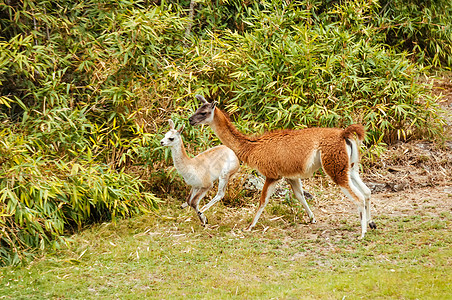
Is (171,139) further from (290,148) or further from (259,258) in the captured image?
(259,258)

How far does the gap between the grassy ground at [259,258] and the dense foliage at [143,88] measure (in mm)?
566

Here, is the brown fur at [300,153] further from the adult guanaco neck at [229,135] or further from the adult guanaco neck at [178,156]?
the adult guanaco neck at [178,156]

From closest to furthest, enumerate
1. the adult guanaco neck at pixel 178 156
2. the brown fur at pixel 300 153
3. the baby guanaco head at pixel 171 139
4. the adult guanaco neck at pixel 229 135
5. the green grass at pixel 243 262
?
the green grass at pixel 243 262 < the brown fur at pixel 300 153 < the baby guanaco head at pixel 171 139 < the adult guanaco neck at pixel 178 156 < the adult guanaco neck at pixel 229 135

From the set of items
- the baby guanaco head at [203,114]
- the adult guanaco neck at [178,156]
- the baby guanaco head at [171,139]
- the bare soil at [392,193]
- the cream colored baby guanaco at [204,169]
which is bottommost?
the bare soil at [392,193]

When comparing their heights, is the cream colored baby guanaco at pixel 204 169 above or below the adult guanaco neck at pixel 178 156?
below

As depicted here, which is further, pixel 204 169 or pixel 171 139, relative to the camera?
pixel 204 169

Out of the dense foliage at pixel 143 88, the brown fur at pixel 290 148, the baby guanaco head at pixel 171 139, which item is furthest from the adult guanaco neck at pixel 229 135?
the dense foliage at pixel 143 88

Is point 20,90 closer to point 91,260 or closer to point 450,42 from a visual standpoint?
point 91,260

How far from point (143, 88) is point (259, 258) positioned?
10.4 ft

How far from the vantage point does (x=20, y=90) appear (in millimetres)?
7707

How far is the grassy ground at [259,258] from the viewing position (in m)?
5.11

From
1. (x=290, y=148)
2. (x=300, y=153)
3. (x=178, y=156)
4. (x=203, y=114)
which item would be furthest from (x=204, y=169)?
(x=300, y=153)

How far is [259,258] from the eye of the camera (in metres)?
5.86

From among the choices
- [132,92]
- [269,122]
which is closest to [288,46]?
[269,122]
